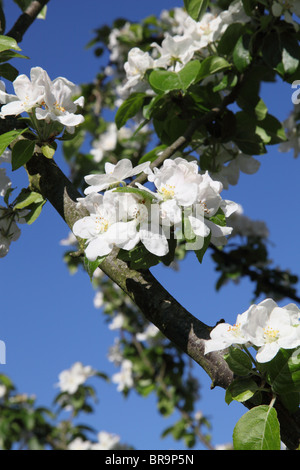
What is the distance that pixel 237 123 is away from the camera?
5.43 feet

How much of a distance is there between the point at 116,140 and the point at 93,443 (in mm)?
2615

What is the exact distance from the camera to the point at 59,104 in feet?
3.95

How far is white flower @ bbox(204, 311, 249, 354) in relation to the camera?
2.97 ft

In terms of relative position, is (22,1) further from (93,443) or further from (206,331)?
(93,443)

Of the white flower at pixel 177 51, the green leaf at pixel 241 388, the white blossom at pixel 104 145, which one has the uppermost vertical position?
the white blossom at pixel 104 145

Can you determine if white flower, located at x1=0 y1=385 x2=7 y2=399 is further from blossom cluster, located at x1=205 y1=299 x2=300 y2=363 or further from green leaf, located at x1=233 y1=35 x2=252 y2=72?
blossom cluster, located at x1=205 y1=299 x2=300 y2=363

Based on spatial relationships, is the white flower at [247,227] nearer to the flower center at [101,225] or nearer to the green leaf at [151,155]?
the green leaf at [151,155]

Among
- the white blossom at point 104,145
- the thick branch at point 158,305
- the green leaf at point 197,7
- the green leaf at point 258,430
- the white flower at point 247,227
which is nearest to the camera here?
the green leaf at point 258,430

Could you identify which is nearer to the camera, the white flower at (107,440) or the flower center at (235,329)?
the flower center at (235,329)

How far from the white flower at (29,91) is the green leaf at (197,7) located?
69cm

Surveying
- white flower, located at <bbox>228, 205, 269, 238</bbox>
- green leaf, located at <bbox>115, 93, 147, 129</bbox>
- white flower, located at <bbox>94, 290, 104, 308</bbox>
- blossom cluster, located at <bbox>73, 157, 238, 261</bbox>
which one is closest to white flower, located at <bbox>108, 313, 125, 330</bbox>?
white flower, located at <bbox>94, 290, 104, 308</bbox>

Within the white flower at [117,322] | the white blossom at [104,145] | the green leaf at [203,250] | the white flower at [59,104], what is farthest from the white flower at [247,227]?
the green leaf at [203,250]

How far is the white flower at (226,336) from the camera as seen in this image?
35.6 inches

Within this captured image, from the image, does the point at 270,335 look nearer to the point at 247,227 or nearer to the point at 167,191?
the point at 167,191
